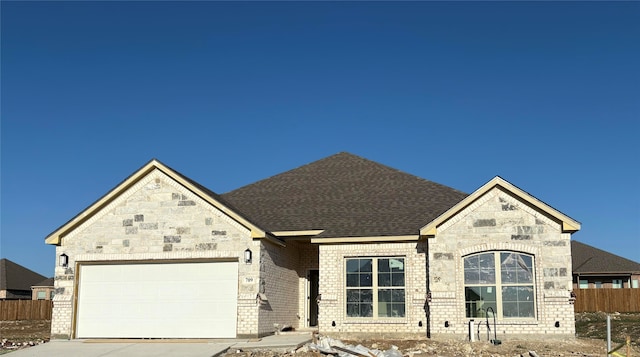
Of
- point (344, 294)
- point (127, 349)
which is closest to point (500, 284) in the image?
point (344, 294)

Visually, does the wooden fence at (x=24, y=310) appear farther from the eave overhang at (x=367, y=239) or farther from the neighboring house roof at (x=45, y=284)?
the eave overhang at (x=367, y=239)

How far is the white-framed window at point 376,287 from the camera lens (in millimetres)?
19484

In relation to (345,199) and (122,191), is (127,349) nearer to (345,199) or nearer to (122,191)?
(122,191)

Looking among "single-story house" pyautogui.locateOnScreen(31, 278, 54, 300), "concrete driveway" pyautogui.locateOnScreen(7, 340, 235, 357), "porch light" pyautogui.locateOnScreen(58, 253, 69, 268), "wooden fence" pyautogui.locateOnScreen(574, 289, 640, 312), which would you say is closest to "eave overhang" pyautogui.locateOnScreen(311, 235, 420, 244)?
"concrete driveway" pyautogui.locateOnScreen(7, 340, 235, 357)

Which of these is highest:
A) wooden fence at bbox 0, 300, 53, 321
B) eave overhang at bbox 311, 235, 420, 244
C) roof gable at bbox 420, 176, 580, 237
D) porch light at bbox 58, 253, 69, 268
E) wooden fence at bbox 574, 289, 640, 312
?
roof gable at bbox 420, 176, 580, 237

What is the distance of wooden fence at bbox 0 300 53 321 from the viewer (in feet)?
136

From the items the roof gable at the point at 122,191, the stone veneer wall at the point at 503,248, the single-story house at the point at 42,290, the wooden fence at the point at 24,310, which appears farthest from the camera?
the single-story house at the point at 42,290

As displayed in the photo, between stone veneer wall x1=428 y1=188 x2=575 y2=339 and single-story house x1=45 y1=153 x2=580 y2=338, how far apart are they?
30 mm

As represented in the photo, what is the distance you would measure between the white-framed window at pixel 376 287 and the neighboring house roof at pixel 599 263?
33053mm

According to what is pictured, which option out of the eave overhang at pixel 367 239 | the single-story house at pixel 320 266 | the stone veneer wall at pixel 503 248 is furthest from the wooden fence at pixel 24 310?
the stone veneer wall at pixel 503 248

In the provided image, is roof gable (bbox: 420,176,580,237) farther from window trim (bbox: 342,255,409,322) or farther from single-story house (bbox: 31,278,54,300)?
single-story house (bbox: 31,278,54,300)

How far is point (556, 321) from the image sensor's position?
58.1 ft

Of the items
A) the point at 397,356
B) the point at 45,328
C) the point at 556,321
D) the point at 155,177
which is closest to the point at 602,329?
the point at 556,321

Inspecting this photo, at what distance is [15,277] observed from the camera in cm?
5934
